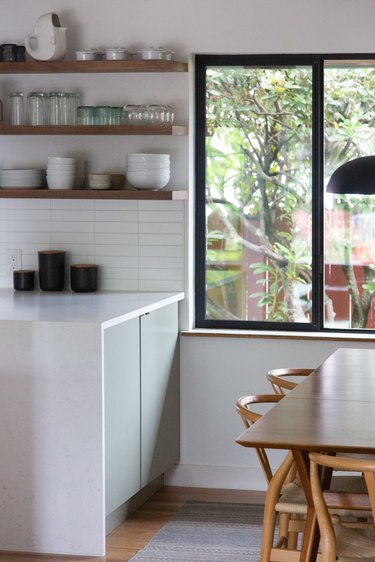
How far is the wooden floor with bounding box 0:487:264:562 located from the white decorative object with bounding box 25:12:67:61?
243 centimetres

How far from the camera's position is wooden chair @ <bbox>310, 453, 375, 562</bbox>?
112 inches

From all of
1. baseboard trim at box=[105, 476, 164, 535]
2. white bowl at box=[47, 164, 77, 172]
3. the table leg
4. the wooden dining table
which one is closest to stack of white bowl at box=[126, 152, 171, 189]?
white bowl at box=[47, 164, 77, 172]

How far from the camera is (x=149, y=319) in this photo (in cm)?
521

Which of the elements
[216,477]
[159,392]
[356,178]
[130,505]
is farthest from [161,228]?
[356,178]

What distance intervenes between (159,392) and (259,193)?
1.25 m

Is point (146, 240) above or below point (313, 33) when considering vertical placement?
below

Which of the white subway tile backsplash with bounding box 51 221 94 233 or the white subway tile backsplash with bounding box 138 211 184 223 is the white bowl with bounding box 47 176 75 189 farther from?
the white subway tile backsplash with bounding box 138 211 184 223

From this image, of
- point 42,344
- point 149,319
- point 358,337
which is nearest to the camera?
point 42,344

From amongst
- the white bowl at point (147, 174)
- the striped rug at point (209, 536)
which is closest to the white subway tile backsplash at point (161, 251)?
the white bowl at point (147, 174)

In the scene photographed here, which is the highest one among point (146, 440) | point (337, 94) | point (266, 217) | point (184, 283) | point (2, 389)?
point (337, 94)

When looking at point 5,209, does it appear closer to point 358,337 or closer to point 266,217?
point 266,217

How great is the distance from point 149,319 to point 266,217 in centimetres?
102

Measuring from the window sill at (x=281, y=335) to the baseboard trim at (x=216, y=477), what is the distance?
732 millimetres

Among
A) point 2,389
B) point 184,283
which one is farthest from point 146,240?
point 2,389
